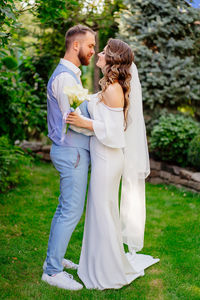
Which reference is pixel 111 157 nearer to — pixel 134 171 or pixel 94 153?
pixel 94 153

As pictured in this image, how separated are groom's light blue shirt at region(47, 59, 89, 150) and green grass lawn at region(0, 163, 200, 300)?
120cm

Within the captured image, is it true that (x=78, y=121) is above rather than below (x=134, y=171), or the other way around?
above

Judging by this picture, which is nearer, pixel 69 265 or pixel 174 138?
pixel 69 265

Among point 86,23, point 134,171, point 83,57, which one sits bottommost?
point 134,171

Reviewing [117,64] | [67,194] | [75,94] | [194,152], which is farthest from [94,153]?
[194,152]

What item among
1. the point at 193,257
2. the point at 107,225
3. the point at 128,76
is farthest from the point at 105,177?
the point at 193,257

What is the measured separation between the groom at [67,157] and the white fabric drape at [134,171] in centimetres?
40

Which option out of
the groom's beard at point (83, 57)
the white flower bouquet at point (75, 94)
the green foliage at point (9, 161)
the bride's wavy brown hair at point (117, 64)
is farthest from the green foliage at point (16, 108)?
the white flower bouquet at point (75, 94)

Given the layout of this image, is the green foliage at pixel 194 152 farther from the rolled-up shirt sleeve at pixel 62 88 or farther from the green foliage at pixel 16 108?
the rolled-up shirt sleeve at pixel 62 88

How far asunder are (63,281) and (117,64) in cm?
180

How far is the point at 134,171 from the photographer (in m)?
3.20

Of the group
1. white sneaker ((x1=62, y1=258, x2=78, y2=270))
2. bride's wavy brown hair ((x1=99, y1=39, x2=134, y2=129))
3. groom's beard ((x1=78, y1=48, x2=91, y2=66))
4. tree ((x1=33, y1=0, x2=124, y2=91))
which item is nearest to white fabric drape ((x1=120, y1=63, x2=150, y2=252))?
bride's wavy brown hair ((x1=99, y1=39, x2=134, y2=129))

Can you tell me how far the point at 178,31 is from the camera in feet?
23.6

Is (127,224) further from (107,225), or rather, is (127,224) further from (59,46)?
(59,46)
